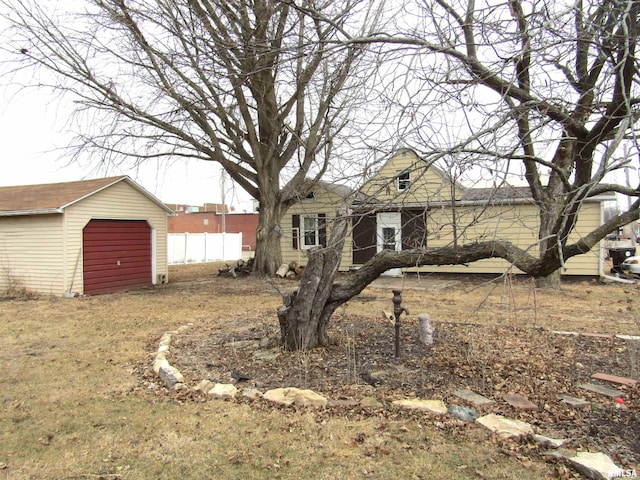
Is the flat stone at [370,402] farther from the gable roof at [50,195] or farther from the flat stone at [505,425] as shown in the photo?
the gable roof at [50,195]

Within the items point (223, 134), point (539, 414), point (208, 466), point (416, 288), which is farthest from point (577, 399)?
point (223, 134)

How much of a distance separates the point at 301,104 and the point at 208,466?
11871 mm

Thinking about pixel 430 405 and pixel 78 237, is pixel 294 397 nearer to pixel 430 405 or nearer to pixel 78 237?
pixel 430 405

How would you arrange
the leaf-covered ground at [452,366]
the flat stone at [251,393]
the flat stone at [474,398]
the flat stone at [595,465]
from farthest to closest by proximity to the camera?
the flat stone at [251,393] → the flat stone at [474,398] → the leaf-covered ground at [452,366] → the flat stone at [595,465]

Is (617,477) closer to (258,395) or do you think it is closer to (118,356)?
(258,395)

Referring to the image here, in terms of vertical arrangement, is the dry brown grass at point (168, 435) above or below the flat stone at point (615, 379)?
below

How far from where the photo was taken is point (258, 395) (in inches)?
160

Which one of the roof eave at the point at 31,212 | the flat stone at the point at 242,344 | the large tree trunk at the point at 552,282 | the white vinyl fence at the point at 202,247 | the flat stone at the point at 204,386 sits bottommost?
the flat stone at the point at 204,386

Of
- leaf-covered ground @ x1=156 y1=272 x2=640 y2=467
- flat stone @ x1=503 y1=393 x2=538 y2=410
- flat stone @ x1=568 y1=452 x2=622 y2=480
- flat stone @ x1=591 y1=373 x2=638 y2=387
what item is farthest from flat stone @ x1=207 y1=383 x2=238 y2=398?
flat stone @ x1=591 y1=373 x2=638 y2=387

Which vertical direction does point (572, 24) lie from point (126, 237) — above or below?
above

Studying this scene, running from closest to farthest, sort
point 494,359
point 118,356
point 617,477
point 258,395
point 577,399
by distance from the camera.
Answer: point 617,477, point 577,399, point 258,395, point 494,359, point 118,356

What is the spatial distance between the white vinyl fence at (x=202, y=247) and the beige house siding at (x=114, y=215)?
29.9 feet

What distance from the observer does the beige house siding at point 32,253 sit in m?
11.8

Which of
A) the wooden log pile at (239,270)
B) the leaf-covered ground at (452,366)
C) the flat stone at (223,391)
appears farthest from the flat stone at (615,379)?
the wooden log pile at (239,270)
